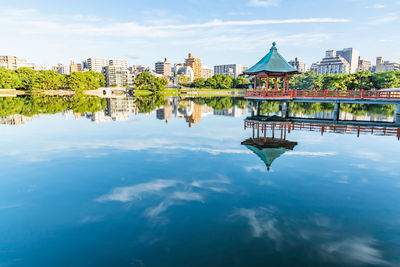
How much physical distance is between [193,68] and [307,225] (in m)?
187

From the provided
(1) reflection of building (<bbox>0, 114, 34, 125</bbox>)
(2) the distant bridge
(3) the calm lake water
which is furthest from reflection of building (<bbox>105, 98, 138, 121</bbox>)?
(2) the distant bridge

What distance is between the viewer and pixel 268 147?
16.6 m

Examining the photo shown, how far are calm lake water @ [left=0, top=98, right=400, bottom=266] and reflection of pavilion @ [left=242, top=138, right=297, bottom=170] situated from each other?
0.44ft

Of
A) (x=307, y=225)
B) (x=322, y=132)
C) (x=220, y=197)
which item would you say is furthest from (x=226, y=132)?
(x=307, y=225)

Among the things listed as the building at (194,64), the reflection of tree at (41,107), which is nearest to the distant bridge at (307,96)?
the reflection of tree at (41,107)

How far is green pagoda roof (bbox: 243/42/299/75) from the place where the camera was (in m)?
30.9

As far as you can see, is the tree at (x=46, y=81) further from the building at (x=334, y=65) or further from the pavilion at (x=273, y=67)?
the building at (x=334, y=65)

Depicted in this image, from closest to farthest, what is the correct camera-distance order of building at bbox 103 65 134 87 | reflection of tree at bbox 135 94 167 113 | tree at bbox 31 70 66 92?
reflection of tree at bbox 135 94 167 113 → tree at bbox 31 70 66 92 → building at bbox 103 65 134 87

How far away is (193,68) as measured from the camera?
187m

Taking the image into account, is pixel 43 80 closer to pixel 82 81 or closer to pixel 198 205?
pixel 82 81

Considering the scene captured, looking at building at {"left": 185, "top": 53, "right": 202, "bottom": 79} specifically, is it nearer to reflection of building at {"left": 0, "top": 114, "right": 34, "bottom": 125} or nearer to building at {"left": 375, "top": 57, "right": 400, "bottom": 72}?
building at {"left": 375, "top": 57, "right": 400, "bottom": 72}

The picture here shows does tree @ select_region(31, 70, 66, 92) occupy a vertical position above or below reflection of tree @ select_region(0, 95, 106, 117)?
above

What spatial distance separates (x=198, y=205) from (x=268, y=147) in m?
9.28

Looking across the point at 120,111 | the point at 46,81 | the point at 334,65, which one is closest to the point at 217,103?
the point at 120,111
